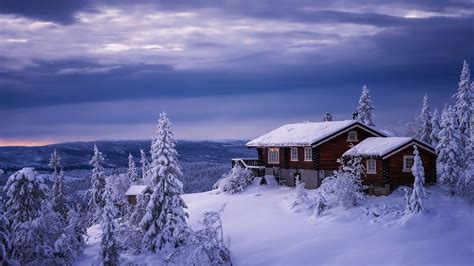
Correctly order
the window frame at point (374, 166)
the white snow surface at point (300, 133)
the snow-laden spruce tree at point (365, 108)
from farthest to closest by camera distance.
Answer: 1. the snow-laden spruce tree at point (365, 108)
2. the white snow surface at point (300, 133)
3. the window frame at point (374, 166)

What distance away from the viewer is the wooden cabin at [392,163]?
44.0m

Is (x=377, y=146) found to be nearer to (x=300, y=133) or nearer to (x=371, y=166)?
(x=371, y=166)

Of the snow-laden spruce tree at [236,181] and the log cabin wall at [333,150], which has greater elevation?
the log cabin wall at [333,150]

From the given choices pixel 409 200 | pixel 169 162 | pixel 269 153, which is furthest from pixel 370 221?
pixel 269 153

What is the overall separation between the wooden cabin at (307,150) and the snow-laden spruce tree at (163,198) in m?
16.0

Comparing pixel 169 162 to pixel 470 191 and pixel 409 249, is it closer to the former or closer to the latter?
pixel 409 249

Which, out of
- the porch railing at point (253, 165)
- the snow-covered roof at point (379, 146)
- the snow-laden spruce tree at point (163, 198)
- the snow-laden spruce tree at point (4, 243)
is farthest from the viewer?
the porch railing at point (253, 165)

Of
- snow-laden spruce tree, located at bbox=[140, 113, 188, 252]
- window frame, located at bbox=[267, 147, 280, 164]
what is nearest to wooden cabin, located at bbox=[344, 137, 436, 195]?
window frame, located at bbox=[267, 147, 280, 164]

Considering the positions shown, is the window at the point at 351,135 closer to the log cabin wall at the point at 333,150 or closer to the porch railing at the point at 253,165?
the log cabin wall at the point at 333,150

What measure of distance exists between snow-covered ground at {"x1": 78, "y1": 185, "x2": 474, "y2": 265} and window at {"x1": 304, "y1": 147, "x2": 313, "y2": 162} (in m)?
8.76

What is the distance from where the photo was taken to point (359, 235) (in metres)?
34.5

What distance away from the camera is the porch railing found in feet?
183

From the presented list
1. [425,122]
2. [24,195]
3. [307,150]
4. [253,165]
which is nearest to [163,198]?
[24,195]

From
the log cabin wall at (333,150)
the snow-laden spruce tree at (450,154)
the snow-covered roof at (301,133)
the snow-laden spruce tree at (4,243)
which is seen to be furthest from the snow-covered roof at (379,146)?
the snow-laden spruce tree at (4,243)
